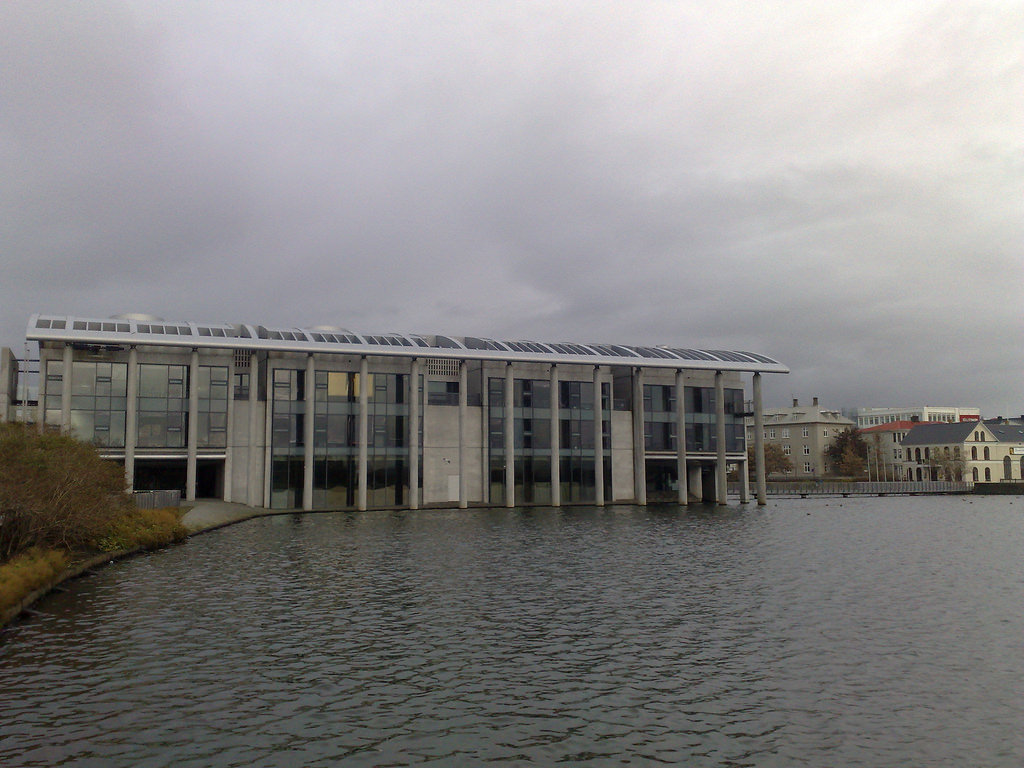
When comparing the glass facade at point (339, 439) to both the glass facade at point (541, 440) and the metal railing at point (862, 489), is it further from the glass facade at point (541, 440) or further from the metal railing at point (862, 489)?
the metal railing at point (862, 489)

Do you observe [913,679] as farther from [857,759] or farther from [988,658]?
[857,759]

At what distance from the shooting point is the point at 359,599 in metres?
26.4

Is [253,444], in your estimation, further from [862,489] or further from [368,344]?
[862,489]

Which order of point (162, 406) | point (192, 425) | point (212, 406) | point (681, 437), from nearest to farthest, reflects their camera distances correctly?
1. point (192, 425)
2. point (162, 406)
3. point (212, 406)
4. point (681, 437)

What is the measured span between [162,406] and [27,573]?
137 ft

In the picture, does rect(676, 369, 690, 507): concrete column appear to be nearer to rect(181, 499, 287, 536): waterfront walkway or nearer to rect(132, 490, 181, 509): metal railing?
rect(181, 499, 287, 536): waterfront walkway

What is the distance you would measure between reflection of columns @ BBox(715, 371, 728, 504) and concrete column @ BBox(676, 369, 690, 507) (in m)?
3.33

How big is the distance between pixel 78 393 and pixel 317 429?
1792 centimetres

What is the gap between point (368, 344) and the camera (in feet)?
230

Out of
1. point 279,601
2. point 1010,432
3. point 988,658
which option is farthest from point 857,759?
point 1010,432

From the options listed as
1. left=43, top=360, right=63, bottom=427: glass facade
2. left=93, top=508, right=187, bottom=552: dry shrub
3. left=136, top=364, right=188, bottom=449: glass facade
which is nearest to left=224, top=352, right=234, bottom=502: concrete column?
left=136, top=364, right=188, bottom=449: glass facade

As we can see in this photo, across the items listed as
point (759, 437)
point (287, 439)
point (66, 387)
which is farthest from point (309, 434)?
point (759, 437)

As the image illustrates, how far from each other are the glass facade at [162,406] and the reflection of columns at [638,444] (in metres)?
41.2

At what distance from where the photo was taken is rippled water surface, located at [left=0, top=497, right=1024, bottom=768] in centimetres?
1349
